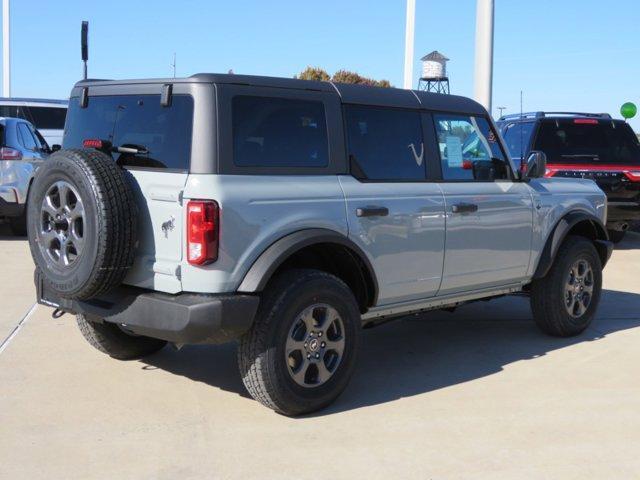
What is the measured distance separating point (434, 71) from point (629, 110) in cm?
1777

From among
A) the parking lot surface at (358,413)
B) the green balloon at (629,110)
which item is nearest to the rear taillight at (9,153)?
the parking lot surface at (358,413)

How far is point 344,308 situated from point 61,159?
1.76m

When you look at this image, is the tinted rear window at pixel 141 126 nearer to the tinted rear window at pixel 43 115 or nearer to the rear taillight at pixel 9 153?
the rear taillight at pixel 9 153

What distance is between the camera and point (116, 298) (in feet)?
14.3

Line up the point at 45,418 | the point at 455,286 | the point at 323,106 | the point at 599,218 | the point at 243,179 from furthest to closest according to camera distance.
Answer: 1. the point at 599,218
2. the point at 455,286
3. the point at 323,106
4. the point at 45,418
5. the point at 243,179

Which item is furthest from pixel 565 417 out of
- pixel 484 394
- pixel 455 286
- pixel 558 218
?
pixel 558 218

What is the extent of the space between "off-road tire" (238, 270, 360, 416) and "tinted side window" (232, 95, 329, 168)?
0.65 metres

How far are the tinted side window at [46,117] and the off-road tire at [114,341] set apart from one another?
591 inches

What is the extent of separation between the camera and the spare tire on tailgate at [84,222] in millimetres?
4039

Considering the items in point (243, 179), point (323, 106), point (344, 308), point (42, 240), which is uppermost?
point (323, 106)

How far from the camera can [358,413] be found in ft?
15.1

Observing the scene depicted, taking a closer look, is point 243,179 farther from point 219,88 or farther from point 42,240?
point 42,240

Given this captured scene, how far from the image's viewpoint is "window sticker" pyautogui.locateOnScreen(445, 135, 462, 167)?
5.49 meters

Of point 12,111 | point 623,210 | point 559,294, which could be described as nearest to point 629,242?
point 623,210
